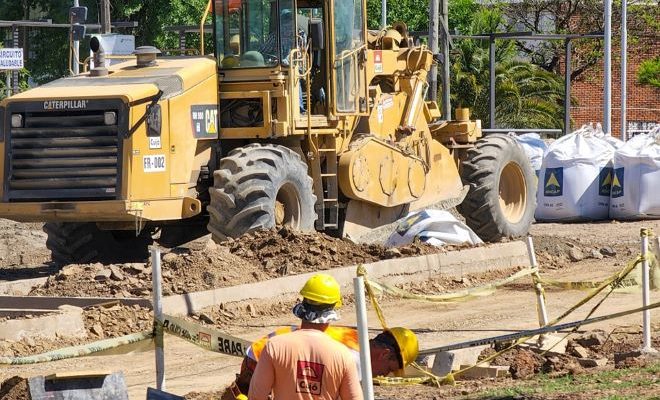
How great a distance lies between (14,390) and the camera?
9.22 m

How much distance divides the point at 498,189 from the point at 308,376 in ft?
47.9

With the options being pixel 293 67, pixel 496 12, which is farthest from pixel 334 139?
pixel 496 12

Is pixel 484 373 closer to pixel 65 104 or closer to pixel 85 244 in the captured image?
pixel 65 104

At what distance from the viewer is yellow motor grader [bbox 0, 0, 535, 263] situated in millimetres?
15492

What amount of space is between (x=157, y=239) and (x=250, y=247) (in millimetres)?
3234

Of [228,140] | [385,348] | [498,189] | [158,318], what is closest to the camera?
[385,348]

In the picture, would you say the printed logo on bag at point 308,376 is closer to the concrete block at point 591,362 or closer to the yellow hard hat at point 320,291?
the yellow hard hat at point 320,291

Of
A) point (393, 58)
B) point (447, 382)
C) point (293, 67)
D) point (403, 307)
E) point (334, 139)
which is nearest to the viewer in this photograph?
point (447, 382)

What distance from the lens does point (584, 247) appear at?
66.1 ft

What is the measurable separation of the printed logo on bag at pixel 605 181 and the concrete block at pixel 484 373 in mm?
15194

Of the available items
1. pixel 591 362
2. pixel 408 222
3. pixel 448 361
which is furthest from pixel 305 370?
pixel 408 222

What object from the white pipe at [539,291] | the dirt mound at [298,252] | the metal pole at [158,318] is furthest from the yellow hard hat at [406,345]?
the dirt mound at [298,252]

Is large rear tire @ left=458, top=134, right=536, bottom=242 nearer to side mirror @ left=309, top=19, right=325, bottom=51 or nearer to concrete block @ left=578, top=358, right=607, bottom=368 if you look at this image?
side mirror @ left=309, top=19, right=325, bottom=51

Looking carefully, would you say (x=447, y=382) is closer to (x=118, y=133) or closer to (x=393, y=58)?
(x=118, y=133)
